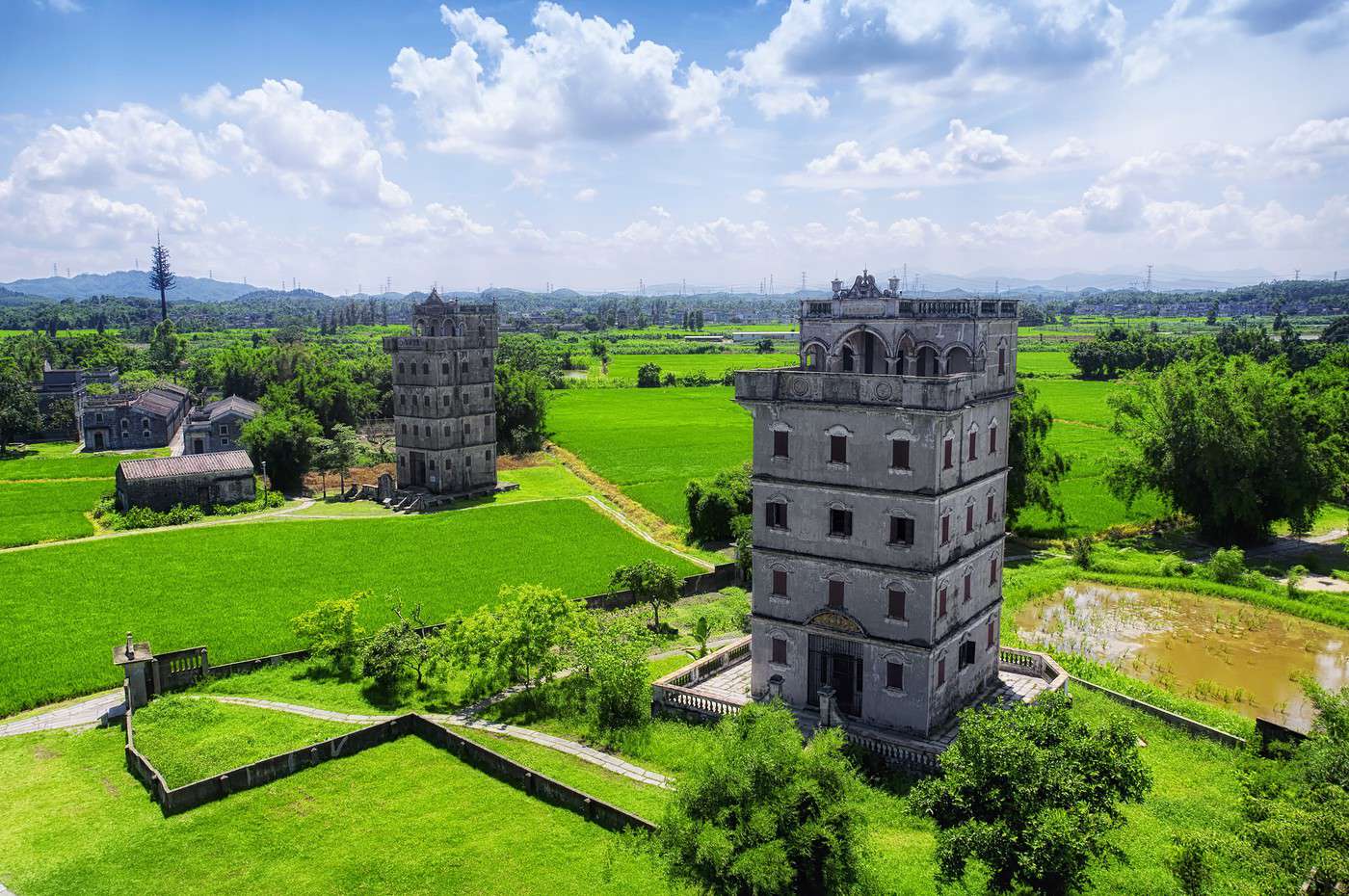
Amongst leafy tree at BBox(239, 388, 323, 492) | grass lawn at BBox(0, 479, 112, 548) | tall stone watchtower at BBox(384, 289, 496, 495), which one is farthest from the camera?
leafy tree at BBox(239, 388, 323, 492)

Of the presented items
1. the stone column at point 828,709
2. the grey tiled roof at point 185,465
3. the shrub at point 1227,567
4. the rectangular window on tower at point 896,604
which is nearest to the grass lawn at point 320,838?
the stone column at point 828,709

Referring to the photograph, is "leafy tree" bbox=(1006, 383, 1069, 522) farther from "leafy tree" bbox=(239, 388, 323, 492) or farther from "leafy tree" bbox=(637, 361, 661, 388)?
"leafy tree" bbox=(637, 361, 661, 388)

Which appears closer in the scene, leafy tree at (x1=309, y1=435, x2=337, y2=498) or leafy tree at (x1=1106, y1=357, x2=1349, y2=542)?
leafy tree at (x1=1106, y1=357, x2=1349, y2=542)

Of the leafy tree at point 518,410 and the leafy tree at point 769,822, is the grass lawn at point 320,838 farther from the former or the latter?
the leafy tree at point 518,410

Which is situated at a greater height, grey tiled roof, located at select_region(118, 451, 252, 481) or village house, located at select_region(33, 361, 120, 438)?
village house, located at select_region(33, 361, 120, 438)

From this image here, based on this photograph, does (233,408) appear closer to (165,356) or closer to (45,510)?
(45,510)

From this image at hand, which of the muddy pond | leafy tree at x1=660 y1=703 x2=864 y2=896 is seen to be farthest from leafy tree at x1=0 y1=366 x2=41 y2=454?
leafy tree at x1=660 y1=703 x2=864 y2=896
